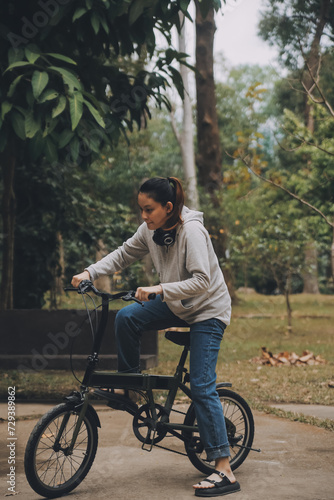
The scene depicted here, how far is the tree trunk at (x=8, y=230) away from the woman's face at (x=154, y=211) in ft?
16.1

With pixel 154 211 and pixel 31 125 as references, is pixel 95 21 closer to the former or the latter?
pixel 31 125

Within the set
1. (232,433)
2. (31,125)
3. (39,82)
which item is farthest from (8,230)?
(232,433)

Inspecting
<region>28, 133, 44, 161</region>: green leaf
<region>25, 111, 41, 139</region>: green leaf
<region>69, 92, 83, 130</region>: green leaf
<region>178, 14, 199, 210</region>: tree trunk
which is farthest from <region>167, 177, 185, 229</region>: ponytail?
<region>178, 14, 199, 210</region>: tree trunk

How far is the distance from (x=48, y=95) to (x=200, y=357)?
2.77 m

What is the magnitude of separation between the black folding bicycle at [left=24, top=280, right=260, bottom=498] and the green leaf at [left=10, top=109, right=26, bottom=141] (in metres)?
2.49

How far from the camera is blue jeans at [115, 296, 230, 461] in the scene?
4297 millimetres

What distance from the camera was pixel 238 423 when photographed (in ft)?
15.6

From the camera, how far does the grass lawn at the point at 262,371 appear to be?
7566 millimetres

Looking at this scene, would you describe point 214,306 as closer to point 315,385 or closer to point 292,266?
point 315,385

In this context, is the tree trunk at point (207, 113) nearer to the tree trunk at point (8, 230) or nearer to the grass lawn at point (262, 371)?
the grass lawn at point (262, 371)

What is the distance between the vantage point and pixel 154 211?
4.27 meters

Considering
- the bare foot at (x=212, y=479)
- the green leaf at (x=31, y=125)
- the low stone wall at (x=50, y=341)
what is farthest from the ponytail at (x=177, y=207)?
the low stone wall at (x=50, y=341)

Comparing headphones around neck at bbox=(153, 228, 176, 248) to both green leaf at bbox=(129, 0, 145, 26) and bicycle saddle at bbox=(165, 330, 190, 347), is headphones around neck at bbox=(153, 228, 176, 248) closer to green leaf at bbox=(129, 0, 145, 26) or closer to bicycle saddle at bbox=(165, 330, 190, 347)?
bicycle saddle at bbox=(165, 330, 190, 347)

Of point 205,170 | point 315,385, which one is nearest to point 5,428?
point 315,385
